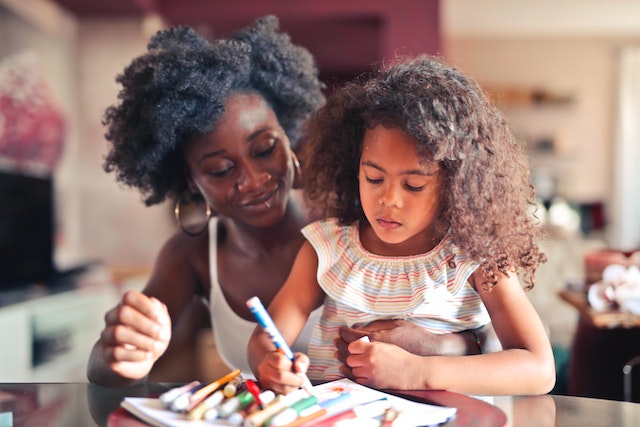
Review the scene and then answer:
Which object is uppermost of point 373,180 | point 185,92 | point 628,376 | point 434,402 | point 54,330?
point 185,92

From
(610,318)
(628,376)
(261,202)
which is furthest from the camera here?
(628,376)

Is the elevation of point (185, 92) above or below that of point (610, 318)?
above

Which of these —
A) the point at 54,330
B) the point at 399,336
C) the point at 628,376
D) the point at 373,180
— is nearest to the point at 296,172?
the point at 373,180

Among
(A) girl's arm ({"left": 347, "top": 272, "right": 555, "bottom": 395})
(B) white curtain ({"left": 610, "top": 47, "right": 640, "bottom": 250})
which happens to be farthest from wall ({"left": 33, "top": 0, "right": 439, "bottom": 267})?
(A) girl's arm ({"left": 347, "top": 272, "right": 555, "bottom": 395})

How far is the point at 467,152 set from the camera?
933 millimetres

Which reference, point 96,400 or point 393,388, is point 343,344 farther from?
point 96,400

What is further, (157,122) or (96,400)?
(157,122)

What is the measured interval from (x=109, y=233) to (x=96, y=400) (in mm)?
3931

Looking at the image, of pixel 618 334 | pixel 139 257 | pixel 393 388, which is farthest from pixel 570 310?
pixel 139 257

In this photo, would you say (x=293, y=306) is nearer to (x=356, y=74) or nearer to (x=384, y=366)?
(x=384, y=366)

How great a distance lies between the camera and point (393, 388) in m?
0.79

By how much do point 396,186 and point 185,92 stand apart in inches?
17.9

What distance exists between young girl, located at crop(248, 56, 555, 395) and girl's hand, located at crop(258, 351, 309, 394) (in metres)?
0.08

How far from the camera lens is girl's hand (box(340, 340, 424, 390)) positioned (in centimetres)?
80
